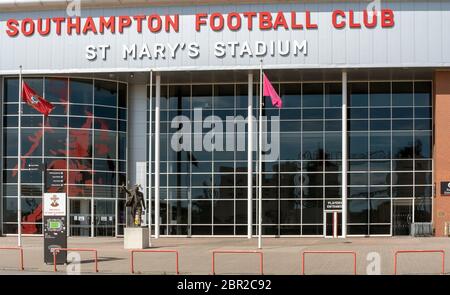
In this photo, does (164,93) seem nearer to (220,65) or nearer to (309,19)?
(220,65)

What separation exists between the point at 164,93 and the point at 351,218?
14.2m

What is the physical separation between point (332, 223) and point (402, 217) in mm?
4333

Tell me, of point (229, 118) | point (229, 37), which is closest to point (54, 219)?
point (229, 37)

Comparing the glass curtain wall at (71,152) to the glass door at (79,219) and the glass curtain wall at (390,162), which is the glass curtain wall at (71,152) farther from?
the glass curtain wall at (390,162)

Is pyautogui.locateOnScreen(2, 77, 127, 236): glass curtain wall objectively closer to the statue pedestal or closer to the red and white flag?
the red and white flag

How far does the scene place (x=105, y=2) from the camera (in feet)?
128

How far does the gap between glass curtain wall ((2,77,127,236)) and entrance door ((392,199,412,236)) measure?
17193 millimetres

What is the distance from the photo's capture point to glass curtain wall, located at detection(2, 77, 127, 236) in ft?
131

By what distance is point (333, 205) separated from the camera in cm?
3984

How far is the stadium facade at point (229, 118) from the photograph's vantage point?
38531mm

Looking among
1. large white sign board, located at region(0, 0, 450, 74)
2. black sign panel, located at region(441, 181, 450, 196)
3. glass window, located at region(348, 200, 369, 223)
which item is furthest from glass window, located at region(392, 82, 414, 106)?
glass window, located at region(348, 200, 369, 223)
